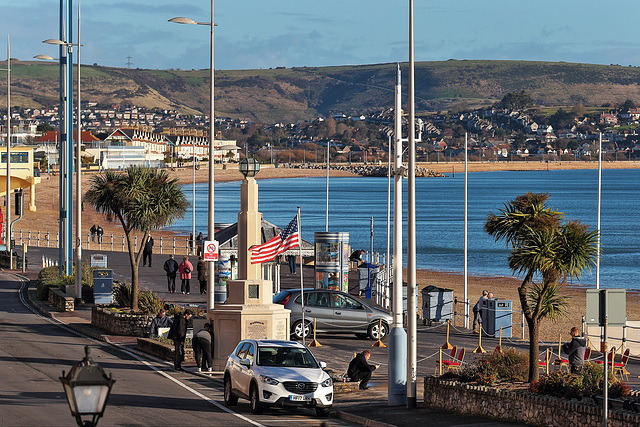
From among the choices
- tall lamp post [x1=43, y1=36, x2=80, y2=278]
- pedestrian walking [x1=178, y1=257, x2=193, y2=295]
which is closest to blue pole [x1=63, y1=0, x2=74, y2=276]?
tall lamp post [x1=43, y1=36, x2=80, y2=278]

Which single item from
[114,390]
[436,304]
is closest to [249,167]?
[114,390]

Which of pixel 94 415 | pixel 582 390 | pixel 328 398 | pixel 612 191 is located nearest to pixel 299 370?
pixel 328 398

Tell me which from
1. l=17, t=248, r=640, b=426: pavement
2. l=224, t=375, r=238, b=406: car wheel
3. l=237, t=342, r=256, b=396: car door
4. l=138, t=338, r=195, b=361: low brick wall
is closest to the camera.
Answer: l=17, t=248, r=640, b=426: pavement

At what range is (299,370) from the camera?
18281mm

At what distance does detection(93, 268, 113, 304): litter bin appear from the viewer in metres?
34.8

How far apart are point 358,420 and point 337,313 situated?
11.4m

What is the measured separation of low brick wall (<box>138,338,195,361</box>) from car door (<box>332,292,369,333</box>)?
5258 mm

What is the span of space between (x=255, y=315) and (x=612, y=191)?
18569 centimetres

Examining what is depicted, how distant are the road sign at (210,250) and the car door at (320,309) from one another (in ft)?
14.5

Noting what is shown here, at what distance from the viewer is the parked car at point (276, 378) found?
58.0 feet

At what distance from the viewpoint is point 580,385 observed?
15.8 m

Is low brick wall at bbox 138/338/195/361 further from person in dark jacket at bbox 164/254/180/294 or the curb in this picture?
person in dark jacket at bbox 164/254/180/294

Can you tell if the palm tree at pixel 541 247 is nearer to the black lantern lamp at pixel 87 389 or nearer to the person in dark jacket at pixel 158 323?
the black lantern lamp at pixel 87 389

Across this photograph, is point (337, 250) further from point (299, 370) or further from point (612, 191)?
point (612, 191)
